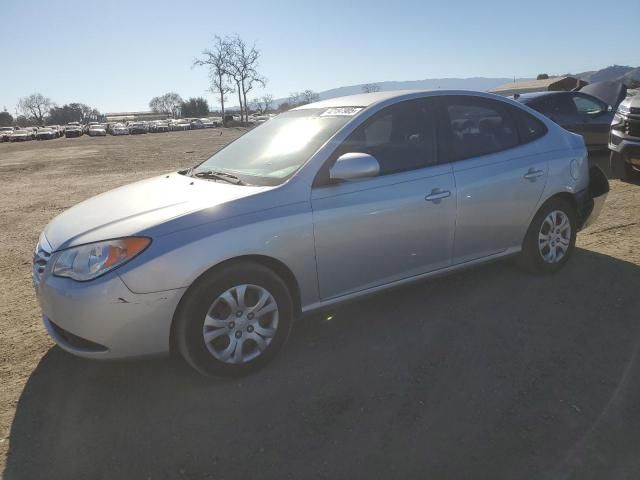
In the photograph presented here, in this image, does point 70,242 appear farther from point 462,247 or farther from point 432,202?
point 462,247

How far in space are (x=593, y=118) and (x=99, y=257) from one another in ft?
35.3

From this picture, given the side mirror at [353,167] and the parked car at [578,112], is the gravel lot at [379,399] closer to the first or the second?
the side mirror at [353,167]

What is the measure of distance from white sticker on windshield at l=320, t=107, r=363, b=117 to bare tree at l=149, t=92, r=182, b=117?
131277mm

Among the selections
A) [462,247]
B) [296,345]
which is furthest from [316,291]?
[462,247]

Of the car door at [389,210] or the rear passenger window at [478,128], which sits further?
the rear passenger window at [478,128]

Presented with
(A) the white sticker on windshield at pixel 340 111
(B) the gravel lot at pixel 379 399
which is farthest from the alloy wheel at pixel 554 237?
(A) the white sticker on windshield at pixel 340 111

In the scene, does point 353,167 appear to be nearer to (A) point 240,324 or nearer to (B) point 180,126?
(A) point 240,324

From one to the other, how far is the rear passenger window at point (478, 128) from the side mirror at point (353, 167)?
92 centimetres

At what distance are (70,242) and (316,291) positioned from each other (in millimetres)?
1504

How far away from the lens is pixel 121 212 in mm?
3109

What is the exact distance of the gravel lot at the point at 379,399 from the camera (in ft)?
7.70

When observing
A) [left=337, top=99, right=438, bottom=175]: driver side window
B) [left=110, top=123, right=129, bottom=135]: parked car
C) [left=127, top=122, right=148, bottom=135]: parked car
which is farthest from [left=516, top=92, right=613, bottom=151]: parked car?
[left=127, top=122, right=148, bottom=135]: parked car

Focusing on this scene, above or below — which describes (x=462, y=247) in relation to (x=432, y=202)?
below

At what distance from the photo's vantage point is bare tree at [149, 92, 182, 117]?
131 meters
